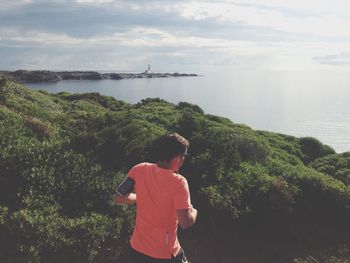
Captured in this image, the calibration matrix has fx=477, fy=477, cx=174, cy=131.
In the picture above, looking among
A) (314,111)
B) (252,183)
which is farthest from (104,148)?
(314,111)

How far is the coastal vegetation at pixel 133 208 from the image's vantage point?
8.59 m

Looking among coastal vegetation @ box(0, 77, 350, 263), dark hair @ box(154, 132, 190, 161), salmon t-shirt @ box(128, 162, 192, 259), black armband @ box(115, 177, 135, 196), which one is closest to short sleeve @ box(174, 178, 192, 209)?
salmon t-shirt @ box(128, 162, 192, 259)

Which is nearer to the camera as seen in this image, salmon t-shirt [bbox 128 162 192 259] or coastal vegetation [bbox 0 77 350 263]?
salmon t-shirt [bbox 128 162 192 259]

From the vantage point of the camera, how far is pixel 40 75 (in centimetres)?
12338

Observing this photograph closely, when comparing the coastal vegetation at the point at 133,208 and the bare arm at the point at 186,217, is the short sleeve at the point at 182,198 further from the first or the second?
the coastal vegetation at the point at 133,208

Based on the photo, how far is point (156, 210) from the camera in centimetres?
466

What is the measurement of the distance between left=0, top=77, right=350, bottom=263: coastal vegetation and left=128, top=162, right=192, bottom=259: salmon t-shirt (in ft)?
13.1

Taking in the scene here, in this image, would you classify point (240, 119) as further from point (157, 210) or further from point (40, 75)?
point (40, 75)

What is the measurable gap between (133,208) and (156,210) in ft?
17.3

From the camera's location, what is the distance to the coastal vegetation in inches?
338

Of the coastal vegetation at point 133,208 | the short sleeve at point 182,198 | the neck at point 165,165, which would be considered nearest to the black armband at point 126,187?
the neck at point 165,165

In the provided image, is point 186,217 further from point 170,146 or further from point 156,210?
point 170,146

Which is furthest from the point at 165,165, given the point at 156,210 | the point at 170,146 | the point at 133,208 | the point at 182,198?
the point at 133,208

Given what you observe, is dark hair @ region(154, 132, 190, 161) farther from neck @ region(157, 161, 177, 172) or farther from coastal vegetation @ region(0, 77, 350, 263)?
coastal vegetation @ region(0, 77, 350, 263)
